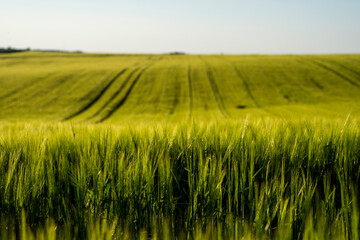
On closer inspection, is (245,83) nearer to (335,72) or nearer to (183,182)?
(335,72)

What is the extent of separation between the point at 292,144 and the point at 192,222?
96 centimetres

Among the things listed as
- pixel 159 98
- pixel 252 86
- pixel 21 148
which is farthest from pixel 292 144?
pixel 252 86

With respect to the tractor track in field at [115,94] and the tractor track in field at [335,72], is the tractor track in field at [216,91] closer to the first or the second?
the tractor track in field at [115,94]

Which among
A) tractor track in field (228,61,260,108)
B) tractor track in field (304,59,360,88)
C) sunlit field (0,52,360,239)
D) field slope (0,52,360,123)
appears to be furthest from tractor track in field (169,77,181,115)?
sunlit field (0,52,360,239)

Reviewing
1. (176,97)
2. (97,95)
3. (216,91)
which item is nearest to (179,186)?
(176,97)

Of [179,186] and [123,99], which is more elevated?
[179,186]

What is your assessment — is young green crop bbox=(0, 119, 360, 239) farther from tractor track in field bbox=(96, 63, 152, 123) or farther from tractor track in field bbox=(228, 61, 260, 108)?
tractor track in field bbox=(228, 61, 260, 108)

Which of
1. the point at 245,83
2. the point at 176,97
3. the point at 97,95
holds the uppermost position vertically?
the point at 245,83

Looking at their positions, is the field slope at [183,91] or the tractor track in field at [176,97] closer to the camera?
the field slope at [183,91]

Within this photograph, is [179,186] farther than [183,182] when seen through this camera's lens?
No

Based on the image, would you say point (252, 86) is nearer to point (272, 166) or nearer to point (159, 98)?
point (159, 98)

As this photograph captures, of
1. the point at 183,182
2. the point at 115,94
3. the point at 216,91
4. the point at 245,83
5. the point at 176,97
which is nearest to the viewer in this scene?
the point at 183,182

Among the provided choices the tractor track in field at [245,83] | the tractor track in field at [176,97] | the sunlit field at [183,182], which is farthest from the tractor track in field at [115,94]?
the sunlit field at [183,182]

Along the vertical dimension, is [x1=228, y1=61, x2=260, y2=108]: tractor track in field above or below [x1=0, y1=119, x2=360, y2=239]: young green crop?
below
